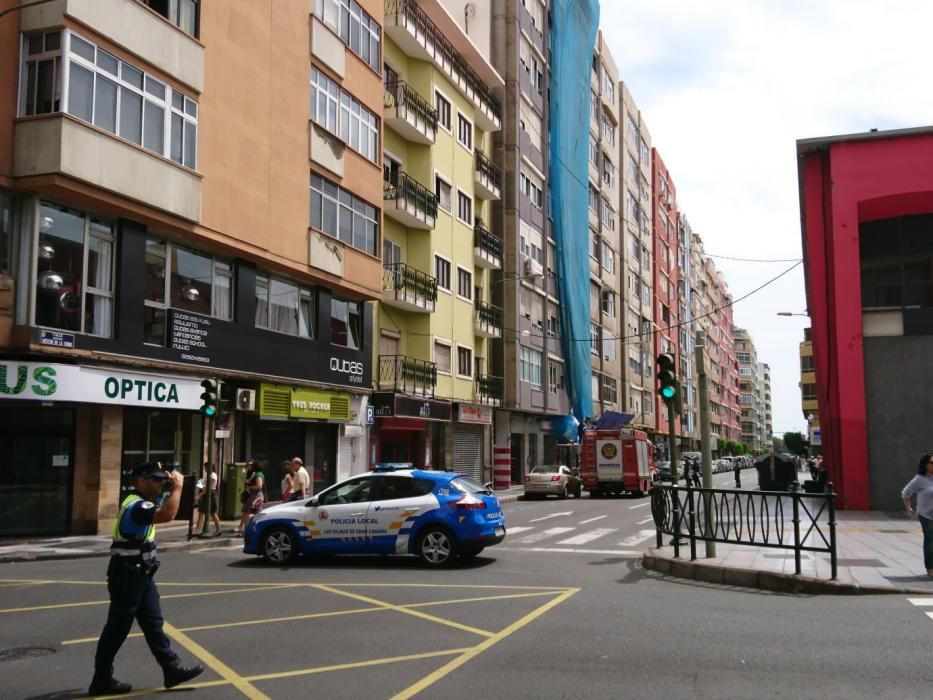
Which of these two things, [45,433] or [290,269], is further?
[290,269]

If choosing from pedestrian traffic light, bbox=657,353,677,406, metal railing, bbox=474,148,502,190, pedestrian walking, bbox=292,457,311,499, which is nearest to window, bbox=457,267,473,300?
metal railing, bbox=474,148,502,190

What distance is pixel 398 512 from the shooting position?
45.4ft

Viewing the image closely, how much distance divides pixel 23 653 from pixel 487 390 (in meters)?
32.5

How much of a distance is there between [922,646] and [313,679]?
519 cm

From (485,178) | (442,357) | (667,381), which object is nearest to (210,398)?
(667,381)

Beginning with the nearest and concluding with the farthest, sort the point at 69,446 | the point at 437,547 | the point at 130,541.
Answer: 1. the point at 130,541
2. the point at 437,547
3. the point at 69,446

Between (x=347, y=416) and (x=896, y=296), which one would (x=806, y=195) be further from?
(x=347, y=416)

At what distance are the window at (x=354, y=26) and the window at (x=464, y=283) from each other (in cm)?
1064

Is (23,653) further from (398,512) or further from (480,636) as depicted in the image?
(398,512)

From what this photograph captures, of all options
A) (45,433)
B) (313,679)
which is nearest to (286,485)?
(45,433)

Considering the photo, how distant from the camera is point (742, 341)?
170 meters

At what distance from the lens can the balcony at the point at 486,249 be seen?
39.8 meters

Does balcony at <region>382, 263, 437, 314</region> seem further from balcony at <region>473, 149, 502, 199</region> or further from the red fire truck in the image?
the red fire truck

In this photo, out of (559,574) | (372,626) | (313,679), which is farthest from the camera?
(559,574)
